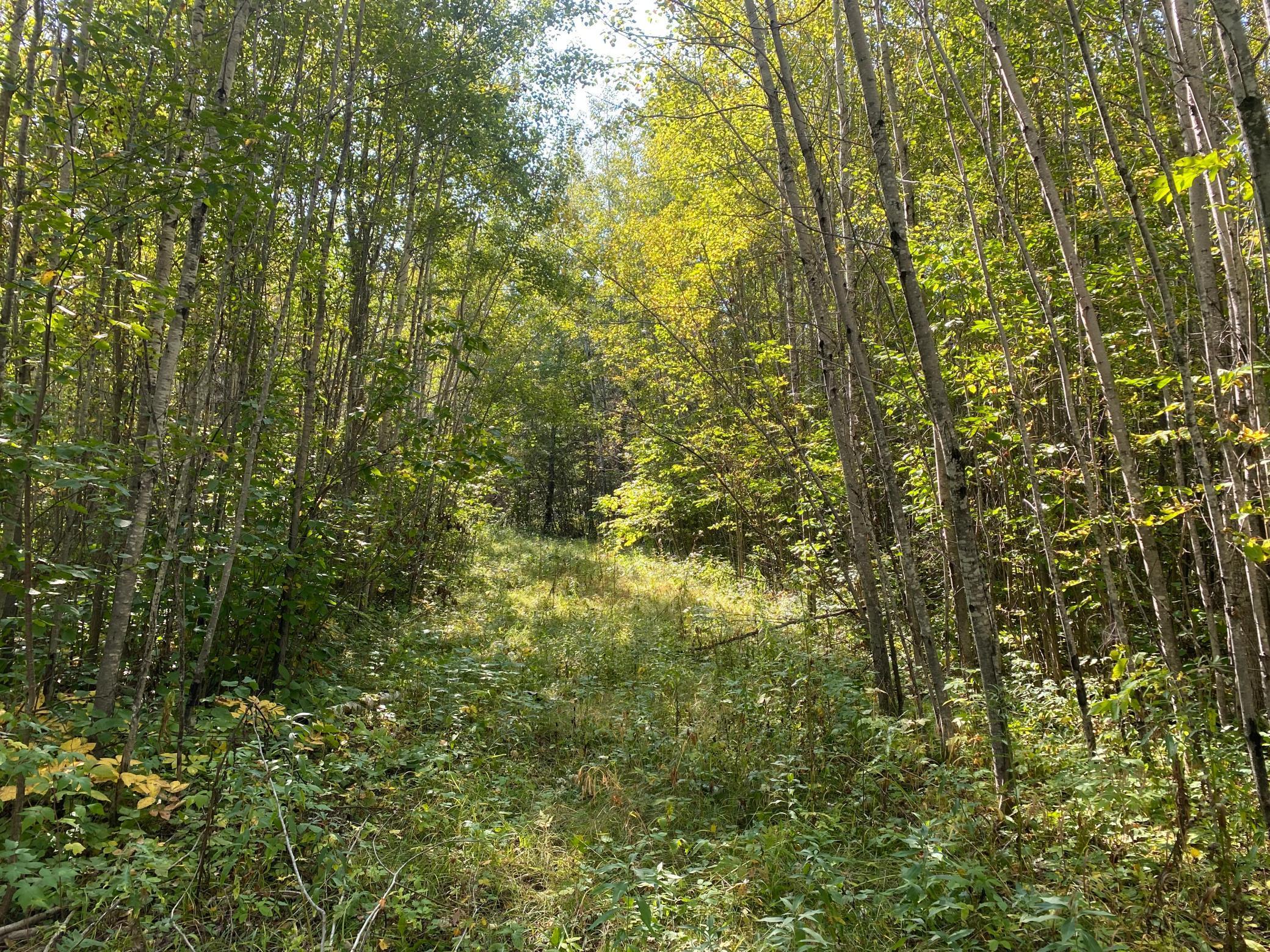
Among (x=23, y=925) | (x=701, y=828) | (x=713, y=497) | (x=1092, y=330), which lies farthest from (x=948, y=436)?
(x=713, y=497)

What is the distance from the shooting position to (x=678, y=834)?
3.17 m

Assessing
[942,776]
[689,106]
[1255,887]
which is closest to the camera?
[1255,887]

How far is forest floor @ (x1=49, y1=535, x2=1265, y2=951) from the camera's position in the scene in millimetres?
2250

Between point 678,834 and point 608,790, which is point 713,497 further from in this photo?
point 678,834

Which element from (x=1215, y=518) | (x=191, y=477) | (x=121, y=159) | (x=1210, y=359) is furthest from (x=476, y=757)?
(x=1210, y=359)

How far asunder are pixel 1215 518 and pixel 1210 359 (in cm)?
62

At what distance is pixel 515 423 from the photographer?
8.70 metres

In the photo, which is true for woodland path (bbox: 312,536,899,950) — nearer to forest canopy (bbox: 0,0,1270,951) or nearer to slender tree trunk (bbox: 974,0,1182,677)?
forest canopy (bbox: 0,0,1270,951)

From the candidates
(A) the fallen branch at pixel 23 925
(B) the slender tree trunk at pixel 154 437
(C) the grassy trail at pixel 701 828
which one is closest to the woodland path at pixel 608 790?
(C) the grassy trail at pixel 701 828

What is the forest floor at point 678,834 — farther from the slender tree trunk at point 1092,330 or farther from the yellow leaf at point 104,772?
the slender tree trunk at point 1092,330

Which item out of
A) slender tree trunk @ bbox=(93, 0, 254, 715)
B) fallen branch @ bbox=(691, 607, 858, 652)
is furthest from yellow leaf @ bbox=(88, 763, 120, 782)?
fallen branch @ bbox=(691, 607, 858, 652)

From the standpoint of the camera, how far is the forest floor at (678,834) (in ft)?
7.38

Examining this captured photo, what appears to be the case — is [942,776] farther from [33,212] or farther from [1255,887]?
[33,212]

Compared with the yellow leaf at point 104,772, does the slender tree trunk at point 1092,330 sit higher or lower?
higher
